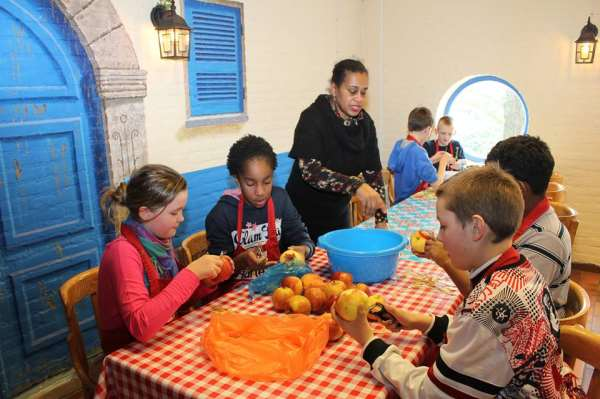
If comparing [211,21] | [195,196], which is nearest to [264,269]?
[195,196]

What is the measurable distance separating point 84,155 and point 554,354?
9.07ft

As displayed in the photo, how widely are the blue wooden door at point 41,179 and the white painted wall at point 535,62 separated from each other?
12.8ft

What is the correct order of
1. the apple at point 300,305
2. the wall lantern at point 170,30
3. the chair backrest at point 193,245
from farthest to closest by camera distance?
the wall lantern at point 170,30, the chair backrest at point 193,245, the apple at point 300,305

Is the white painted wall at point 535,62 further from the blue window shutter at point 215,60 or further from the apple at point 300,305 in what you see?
the apple at point 300,305

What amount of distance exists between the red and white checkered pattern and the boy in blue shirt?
2.36m

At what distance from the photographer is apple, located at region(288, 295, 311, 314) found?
177 cm

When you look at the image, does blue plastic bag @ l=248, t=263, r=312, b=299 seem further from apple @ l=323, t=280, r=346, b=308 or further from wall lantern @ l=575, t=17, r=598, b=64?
wall lantern @ l=575, t=17, r=598, b=64

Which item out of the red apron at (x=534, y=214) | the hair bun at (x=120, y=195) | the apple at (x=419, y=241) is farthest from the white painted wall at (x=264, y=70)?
the red apron at (x=534, y=214)

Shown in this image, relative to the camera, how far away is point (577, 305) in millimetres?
1891

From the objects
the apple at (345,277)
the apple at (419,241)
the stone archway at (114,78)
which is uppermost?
the stone archway at (114,78)

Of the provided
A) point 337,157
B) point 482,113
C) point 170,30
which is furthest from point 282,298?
point 482,113

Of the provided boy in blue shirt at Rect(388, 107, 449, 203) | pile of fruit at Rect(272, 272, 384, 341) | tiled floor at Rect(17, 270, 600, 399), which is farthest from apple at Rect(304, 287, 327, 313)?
boy in blue shirt at Rect(388, 107, 449, 203)

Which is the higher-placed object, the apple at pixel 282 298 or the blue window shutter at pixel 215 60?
the blue window shutter at pixel 215 60

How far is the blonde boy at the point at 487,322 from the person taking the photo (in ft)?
4.04
